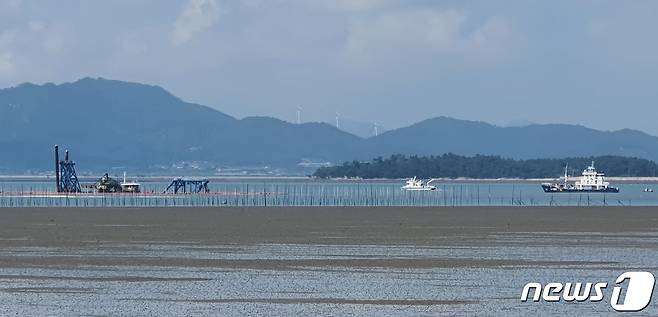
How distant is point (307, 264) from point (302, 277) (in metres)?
4.38

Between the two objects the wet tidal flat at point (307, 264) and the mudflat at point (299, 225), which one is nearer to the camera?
the wet tidal flat at point (307, 264)

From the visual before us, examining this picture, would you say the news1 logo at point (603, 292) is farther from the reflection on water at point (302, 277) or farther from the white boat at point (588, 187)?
the white boat at point (588, 187)

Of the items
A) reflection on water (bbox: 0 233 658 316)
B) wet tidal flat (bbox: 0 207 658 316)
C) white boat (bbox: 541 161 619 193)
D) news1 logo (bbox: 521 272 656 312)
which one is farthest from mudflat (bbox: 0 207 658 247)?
white boat (bbox: 541 161 619 193)

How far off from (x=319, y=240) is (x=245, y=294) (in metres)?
21.6

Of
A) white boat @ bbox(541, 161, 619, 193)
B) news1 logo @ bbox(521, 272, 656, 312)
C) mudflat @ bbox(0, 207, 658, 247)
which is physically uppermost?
white boat @ bbox(541, 161, 619, 193)

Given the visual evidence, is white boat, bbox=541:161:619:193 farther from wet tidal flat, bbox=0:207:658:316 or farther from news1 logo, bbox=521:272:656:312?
news1 logo, bbox=521:272:656:312

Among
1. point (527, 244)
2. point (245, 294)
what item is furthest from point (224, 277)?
point (527, 244)

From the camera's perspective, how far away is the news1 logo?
3162cm

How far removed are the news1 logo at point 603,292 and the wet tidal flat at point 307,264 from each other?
1.50ft

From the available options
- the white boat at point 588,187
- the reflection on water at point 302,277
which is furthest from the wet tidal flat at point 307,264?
the white boat at point 588,187

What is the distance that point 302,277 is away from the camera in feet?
128

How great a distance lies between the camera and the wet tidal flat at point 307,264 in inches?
1293

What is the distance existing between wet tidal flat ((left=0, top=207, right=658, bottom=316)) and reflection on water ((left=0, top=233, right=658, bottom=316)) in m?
0.04

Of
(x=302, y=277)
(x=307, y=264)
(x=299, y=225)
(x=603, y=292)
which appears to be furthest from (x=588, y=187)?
(x=603, y=292)
